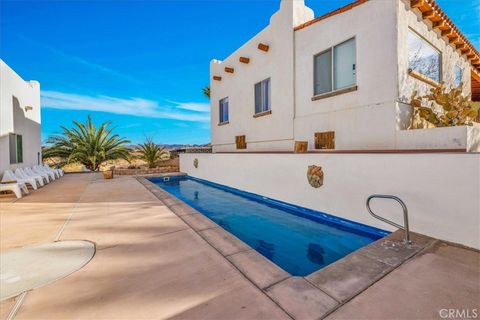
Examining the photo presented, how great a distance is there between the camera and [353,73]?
22.0ft

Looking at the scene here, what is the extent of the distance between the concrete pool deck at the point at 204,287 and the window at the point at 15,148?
8068 millimetres

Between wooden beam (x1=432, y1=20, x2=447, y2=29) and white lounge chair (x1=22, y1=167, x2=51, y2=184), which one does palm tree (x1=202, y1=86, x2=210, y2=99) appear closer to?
white lounge chair (x1=22, y1=167, x2=51, y2=184)

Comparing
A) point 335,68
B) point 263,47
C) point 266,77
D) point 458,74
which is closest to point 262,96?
point 266,77

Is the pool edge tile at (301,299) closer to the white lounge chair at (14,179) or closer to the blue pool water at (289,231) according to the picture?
the blue pool water at (289,231)

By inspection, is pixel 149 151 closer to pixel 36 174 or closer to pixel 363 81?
pixel 36 174

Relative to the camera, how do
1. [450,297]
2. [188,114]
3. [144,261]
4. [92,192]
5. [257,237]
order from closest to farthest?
[450,297]
[144,261]
[257,237]
[92,192]
[188,114]

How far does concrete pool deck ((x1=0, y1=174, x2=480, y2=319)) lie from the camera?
6.38ft

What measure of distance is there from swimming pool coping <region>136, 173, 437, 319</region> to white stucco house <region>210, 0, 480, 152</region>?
3207 millimetres

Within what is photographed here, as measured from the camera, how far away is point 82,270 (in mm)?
2662

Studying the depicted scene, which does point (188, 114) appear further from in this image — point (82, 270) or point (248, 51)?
point (82, 270)

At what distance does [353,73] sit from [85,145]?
55.1ft

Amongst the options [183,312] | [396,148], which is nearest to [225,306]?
[183,312]

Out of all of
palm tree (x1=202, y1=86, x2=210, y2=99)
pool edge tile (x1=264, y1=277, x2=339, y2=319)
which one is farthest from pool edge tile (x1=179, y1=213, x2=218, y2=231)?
palm tree (x1=202, y1=86, x2=210, y2=99)

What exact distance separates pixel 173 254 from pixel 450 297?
3.17m
